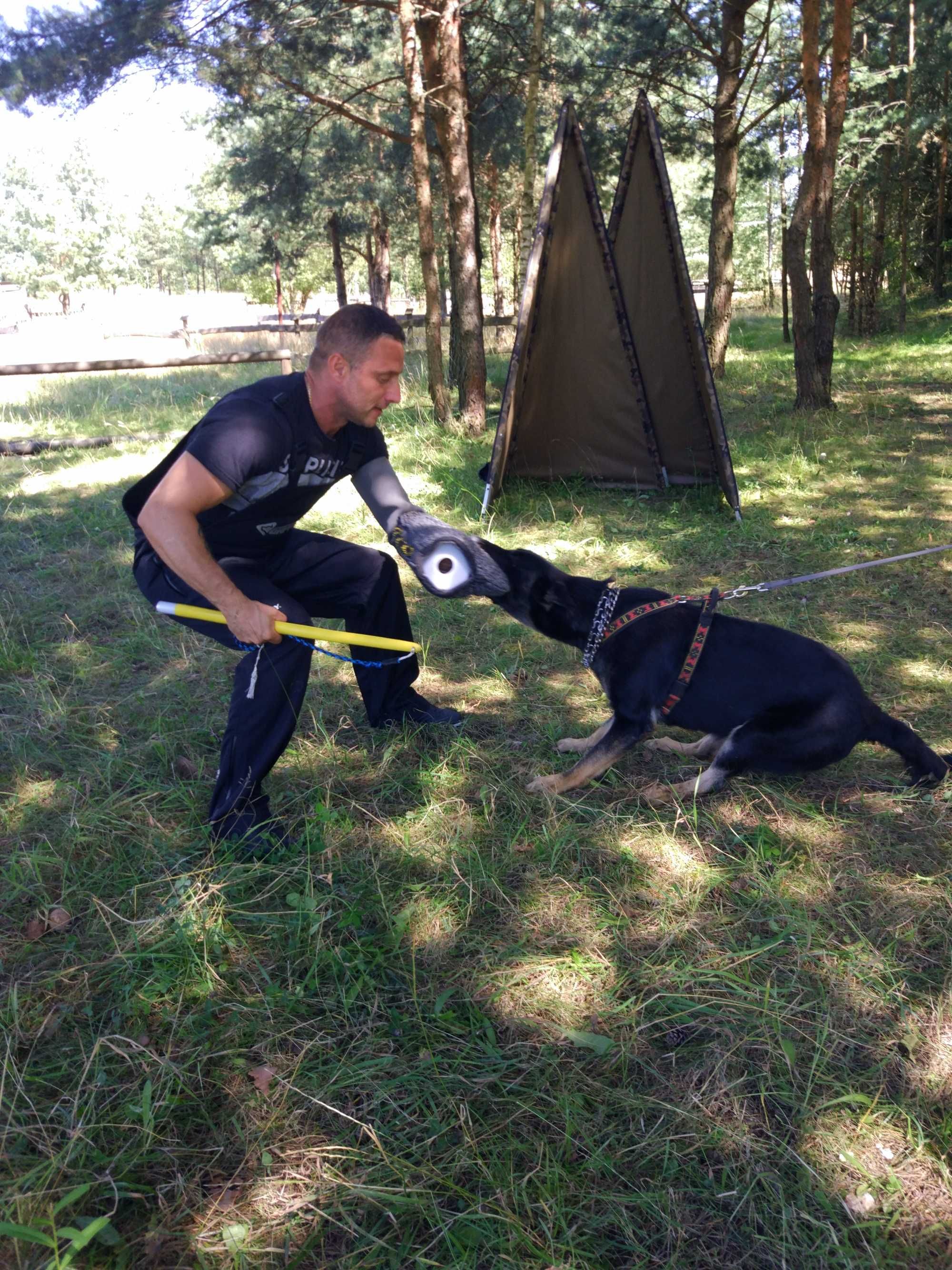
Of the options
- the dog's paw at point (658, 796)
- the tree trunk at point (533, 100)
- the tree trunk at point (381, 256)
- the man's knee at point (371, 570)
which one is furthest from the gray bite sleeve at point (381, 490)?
the tree trunk at point (381, 256)

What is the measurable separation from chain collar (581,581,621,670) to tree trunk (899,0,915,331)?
16436mm

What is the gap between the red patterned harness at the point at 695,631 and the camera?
329cm

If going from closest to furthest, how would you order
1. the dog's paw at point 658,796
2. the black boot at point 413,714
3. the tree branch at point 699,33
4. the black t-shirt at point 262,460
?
1. the black t-shirt at point 262,460
2. the dog's paw at point 658,796
3. the black boot at point 413,714
4. the tree branch at point 699,33

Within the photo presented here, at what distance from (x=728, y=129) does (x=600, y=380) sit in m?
7.62

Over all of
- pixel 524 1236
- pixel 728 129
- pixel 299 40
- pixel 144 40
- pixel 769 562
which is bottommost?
pixel 524 1236

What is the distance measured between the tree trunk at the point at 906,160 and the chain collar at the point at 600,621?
647 inches

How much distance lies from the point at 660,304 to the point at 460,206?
3.59 meters

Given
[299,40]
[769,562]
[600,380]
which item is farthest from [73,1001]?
[299,40]

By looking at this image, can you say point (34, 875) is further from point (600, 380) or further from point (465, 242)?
point (465, 242)

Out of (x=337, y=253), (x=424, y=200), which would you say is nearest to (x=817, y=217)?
(x=424, y=200)

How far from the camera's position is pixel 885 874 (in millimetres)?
2963

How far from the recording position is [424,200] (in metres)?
9.59

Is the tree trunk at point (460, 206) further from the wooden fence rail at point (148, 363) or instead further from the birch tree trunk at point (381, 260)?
the birch tree trunk at point (381, 260)

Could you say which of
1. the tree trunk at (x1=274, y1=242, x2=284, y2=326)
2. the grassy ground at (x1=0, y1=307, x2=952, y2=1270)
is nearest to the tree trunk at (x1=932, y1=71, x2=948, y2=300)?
the grassy ground at (x1=0, y1=307, x2=952, y2=1270)
